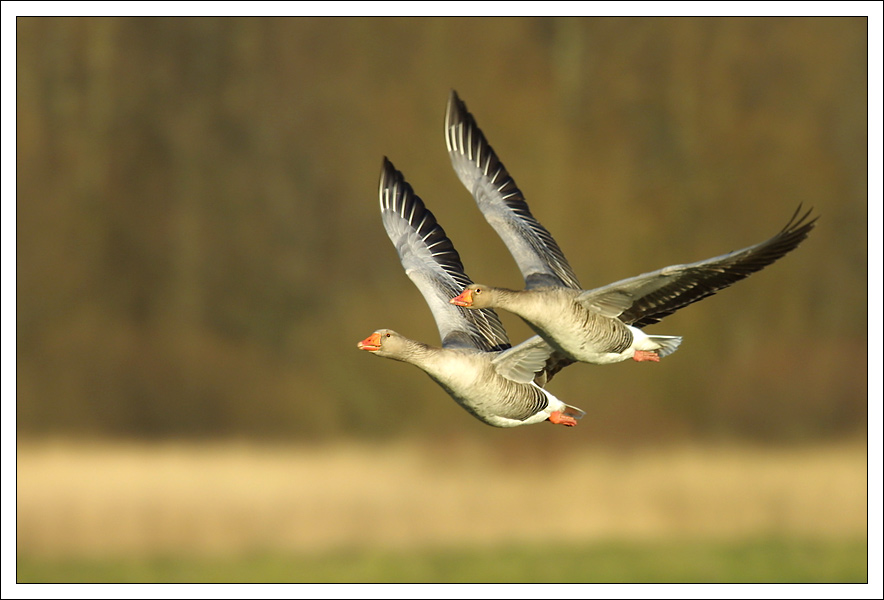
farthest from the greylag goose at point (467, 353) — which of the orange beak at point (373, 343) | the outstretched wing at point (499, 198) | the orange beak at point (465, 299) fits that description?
the outstretched wing at point (499, 198)

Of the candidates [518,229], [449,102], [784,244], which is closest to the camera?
[784,244]

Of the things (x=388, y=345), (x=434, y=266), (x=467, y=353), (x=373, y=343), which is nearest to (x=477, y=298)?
(x=467, y=353)

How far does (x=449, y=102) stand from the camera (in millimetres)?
9891

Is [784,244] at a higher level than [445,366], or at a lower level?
higher

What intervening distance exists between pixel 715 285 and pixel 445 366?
1.96m

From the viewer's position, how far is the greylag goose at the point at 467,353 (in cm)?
784

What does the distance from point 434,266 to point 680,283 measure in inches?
109

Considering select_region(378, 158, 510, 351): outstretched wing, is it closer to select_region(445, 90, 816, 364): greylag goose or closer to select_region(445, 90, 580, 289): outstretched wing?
select_region(445, 90, 580, 289): outstretched wing

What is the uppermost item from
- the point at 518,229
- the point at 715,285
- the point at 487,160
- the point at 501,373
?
the point at 487,160

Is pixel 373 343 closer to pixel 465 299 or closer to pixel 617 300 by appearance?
pixel 465 299

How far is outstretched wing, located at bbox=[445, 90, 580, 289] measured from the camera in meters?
8.77

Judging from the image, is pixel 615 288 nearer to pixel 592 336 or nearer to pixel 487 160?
pixel 592 336

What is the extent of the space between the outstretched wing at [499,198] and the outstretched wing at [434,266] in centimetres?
57

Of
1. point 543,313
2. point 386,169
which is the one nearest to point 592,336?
point 543,313
